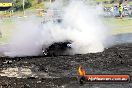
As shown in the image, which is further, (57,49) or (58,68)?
(57,49)

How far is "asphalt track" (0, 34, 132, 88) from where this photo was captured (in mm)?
13161

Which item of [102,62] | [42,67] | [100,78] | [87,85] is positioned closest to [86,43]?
[102,62]

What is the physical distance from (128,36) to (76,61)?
12224 mm

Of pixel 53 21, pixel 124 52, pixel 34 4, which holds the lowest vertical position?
pixel 34 4

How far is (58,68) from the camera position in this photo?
627 inches

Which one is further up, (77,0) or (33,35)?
(77,0)

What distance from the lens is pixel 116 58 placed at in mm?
Result: 18016

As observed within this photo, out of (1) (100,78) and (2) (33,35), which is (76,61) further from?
(1) (100,78)

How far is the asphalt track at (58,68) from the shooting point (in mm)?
13161

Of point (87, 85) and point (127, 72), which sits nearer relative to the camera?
point (87, 85)

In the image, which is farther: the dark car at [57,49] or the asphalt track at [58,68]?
the dark car at [57,49]

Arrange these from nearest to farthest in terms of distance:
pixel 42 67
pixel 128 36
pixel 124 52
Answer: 1. pixel 42 67
2. pixel 124 52
3. pixel 128 36

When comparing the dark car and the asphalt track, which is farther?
the dark car

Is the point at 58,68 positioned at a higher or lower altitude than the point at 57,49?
higher
